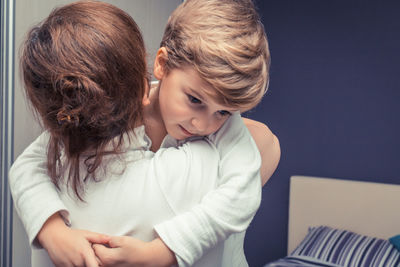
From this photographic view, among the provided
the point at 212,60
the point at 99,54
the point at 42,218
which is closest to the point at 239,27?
the point at 212,60

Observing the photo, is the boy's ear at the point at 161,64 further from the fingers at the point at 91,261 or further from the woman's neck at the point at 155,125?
the fingers at the point at 91,261

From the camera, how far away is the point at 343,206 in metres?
3.09

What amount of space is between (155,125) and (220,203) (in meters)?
0.33

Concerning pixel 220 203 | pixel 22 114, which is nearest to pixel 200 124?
pixel 220 203

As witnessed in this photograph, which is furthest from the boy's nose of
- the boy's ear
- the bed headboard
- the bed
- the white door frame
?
the bed headboard

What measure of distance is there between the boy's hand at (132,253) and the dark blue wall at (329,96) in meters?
2.77

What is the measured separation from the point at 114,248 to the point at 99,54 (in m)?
0.32

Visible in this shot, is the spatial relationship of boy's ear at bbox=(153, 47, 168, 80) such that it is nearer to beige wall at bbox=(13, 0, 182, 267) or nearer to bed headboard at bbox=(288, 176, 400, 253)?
beige wall at bbox=(13, 0, 182, 267)

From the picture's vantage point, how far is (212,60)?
0.79 metres

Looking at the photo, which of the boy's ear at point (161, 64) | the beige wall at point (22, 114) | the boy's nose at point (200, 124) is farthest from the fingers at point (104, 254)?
the beige wall at point (22, 114)

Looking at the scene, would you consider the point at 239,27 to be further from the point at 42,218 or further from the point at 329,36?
the point at 329,36

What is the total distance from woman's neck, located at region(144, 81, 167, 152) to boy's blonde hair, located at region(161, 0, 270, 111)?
131 mm

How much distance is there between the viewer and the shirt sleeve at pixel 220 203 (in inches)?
26.2

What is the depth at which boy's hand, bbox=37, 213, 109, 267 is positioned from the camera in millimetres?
669
